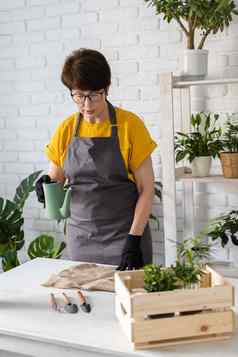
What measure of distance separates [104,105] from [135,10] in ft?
3.75

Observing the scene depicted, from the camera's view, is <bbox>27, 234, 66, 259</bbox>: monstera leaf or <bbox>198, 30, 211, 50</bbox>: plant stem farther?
<bbox>27, 234, 66, 259</bbox>: monstera leaf

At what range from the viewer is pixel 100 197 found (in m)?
2.53

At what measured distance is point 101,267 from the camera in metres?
1.99

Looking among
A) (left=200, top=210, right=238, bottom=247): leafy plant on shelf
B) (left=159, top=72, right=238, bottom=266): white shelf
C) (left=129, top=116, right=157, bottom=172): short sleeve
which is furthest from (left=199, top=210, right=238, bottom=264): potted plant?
(left=129, top=116, right=157, bottom=172): short sleeve

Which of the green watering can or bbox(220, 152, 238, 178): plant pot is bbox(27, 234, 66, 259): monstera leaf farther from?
the green watering can

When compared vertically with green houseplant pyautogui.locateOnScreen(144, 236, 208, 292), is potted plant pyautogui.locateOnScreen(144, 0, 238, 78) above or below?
above

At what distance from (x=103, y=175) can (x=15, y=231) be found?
125cm

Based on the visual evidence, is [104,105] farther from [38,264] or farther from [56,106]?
[56,106]

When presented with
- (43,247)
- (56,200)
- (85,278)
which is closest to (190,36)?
(56,200)

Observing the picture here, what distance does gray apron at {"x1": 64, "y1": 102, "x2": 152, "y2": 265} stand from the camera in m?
2.49

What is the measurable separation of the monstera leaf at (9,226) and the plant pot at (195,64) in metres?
1.41

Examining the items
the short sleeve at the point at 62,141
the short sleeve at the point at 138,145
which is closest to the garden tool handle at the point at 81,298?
the short sleeve at the point at 138,145

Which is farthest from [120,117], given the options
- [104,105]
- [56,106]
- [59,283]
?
[56,106]

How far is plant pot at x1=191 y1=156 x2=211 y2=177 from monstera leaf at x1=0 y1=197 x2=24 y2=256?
1.24 meters
